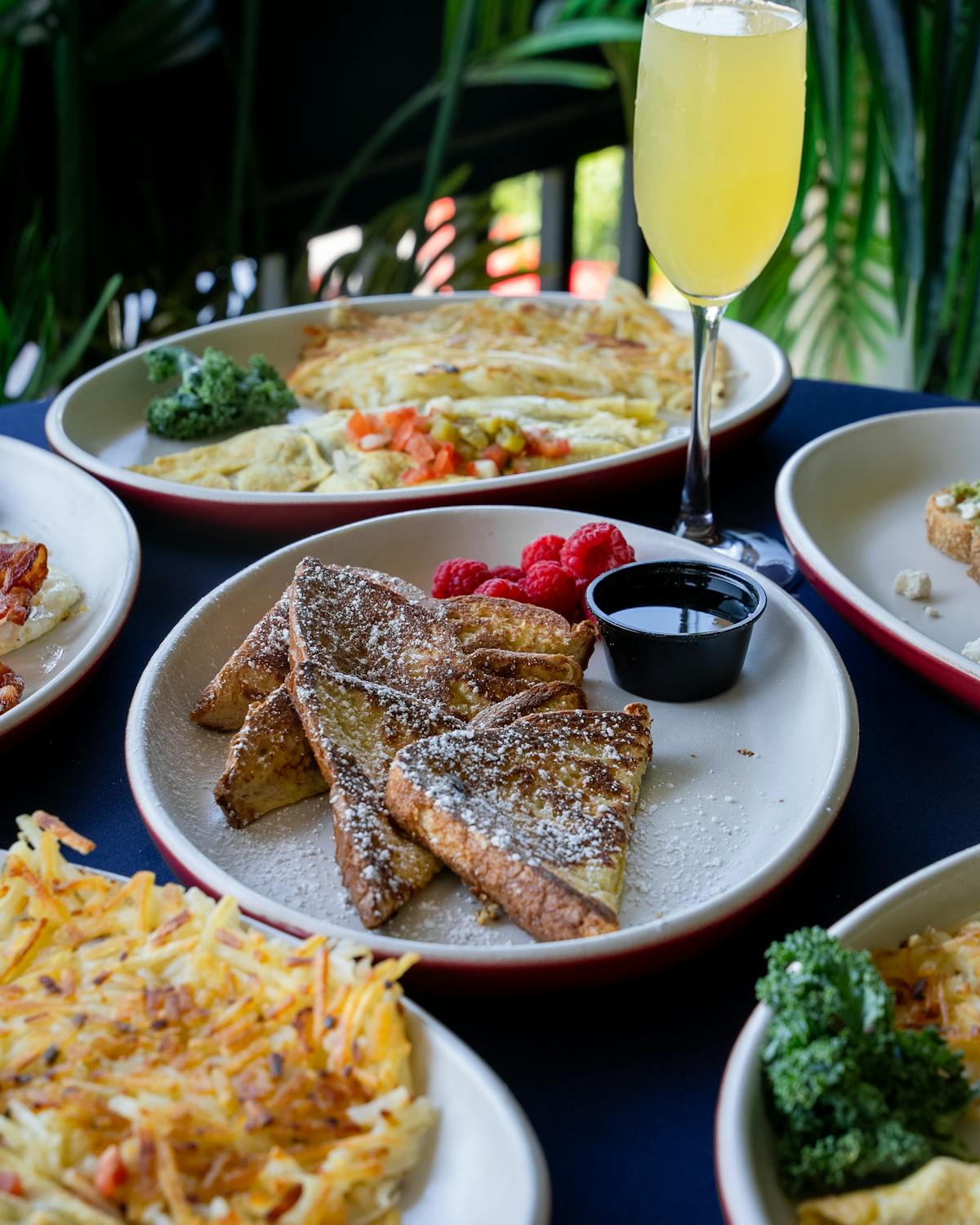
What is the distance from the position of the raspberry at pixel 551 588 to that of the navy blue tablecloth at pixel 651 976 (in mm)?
415

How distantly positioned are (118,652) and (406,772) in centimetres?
72

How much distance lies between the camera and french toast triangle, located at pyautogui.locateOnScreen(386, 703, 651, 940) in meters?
1.17

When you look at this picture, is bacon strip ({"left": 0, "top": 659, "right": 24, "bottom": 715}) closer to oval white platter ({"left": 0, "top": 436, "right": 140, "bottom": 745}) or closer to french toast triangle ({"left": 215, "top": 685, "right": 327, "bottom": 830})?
oval white platter ({"left": 0, "top": 436, "right": 140, "bottom": 745})

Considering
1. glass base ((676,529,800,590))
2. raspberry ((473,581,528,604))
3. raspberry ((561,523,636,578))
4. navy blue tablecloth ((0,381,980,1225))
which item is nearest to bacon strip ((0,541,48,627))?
navy blue tablecloth ((0,381,980,1225))

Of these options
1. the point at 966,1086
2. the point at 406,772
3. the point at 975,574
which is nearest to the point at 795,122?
the point at 975,574

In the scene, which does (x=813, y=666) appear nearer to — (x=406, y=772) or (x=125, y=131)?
(x=406, y=772)

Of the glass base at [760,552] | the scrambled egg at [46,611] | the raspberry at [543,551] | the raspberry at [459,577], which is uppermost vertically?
the raspberry at [543,551]

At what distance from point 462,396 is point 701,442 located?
87 centimetres

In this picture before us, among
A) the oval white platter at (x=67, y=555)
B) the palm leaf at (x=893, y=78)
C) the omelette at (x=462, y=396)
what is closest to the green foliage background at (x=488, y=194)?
the palm leaf at (x=893, y=78)

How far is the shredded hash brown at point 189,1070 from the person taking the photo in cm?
86

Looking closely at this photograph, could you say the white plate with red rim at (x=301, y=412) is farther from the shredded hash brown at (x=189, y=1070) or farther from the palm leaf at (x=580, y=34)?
the palm leaf at (x=580, y=34)

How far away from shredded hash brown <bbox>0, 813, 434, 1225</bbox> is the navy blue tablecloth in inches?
4.4

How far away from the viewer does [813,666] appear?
62.4 inches

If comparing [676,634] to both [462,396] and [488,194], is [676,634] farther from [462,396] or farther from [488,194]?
[488,194]
